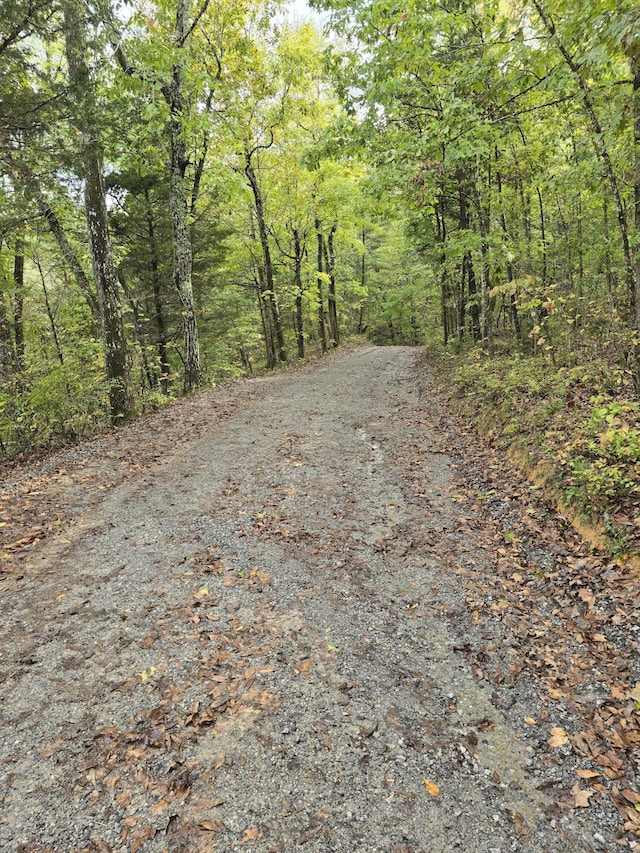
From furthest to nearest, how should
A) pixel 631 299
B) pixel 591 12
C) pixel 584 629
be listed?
pixel 631 299, pixel 591 12, pixel 584 629

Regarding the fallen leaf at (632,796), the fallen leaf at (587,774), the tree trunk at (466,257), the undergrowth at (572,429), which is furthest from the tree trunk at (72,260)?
the fallen leaf at (632,796)

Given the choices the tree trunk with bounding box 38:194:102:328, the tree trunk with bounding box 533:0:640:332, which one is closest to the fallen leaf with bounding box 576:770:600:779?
the tree trunk with bounding box 533:0:640:332

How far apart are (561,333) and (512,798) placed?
32.4 feet

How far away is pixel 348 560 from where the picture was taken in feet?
17.1

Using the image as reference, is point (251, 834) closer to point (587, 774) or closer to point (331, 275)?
point (587, 774)

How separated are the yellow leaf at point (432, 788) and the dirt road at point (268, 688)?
16 millimetres

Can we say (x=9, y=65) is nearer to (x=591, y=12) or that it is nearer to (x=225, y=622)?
(x=591, y=12)

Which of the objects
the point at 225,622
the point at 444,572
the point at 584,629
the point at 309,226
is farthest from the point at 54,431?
the point at 309,226

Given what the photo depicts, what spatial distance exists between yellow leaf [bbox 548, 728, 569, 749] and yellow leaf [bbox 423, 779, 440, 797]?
2.86 feet

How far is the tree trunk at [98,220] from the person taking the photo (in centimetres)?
736

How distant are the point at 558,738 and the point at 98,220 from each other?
37.7 feet

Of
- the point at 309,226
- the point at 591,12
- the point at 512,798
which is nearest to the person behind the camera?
the point at 512,798

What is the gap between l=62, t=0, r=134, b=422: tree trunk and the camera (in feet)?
24.2

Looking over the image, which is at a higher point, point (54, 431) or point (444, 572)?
point (54, 431)
